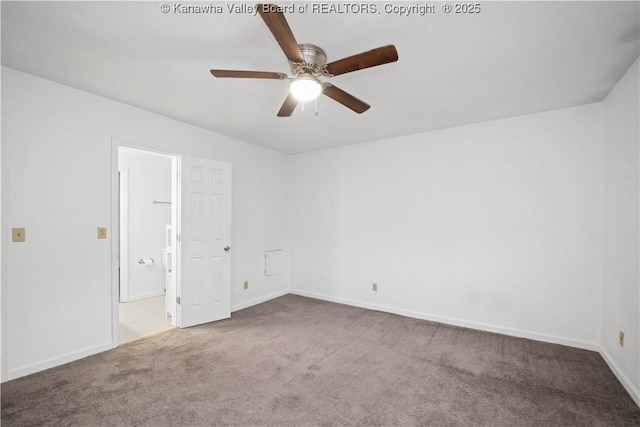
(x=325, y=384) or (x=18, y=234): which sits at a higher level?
(x=18, y=234)

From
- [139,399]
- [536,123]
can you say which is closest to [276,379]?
[139,399]

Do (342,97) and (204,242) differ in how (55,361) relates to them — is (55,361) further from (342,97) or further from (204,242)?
(342,97)

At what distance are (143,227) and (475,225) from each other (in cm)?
498

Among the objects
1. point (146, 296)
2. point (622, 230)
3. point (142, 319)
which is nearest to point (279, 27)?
point (622, 230)

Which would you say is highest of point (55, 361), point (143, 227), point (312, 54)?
point (312, 54)

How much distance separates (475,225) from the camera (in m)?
3.47

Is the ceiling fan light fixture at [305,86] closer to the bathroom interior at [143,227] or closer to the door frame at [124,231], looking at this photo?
the bathroom interior at [143,227]

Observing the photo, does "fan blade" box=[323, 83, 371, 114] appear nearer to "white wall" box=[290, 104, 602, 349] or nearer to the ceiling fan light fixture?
the ceiling fan light fixture

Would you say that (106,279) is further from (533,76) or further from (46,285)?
(533,76)

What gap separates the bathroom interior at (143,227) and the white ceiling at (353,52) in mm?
2008

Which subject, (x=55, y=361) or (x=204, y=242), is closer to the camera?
(x=55, y=361)

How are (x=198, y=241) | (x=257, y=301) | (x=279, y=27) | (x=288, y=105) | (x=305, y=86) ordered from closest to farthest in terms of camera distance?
(x=279, y=27) < (x=305, y=86) < (x=288, y=105) < (x=198, y=241) < (x=257, y=301)

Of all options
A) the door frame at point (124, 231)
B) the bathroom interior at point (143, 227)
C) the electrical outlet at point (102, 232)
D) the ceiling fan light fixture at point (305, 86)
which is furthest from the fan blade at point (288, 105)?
A: the door frame at point (124, 231)

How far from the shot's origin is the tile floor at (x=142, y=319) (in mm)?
3264
